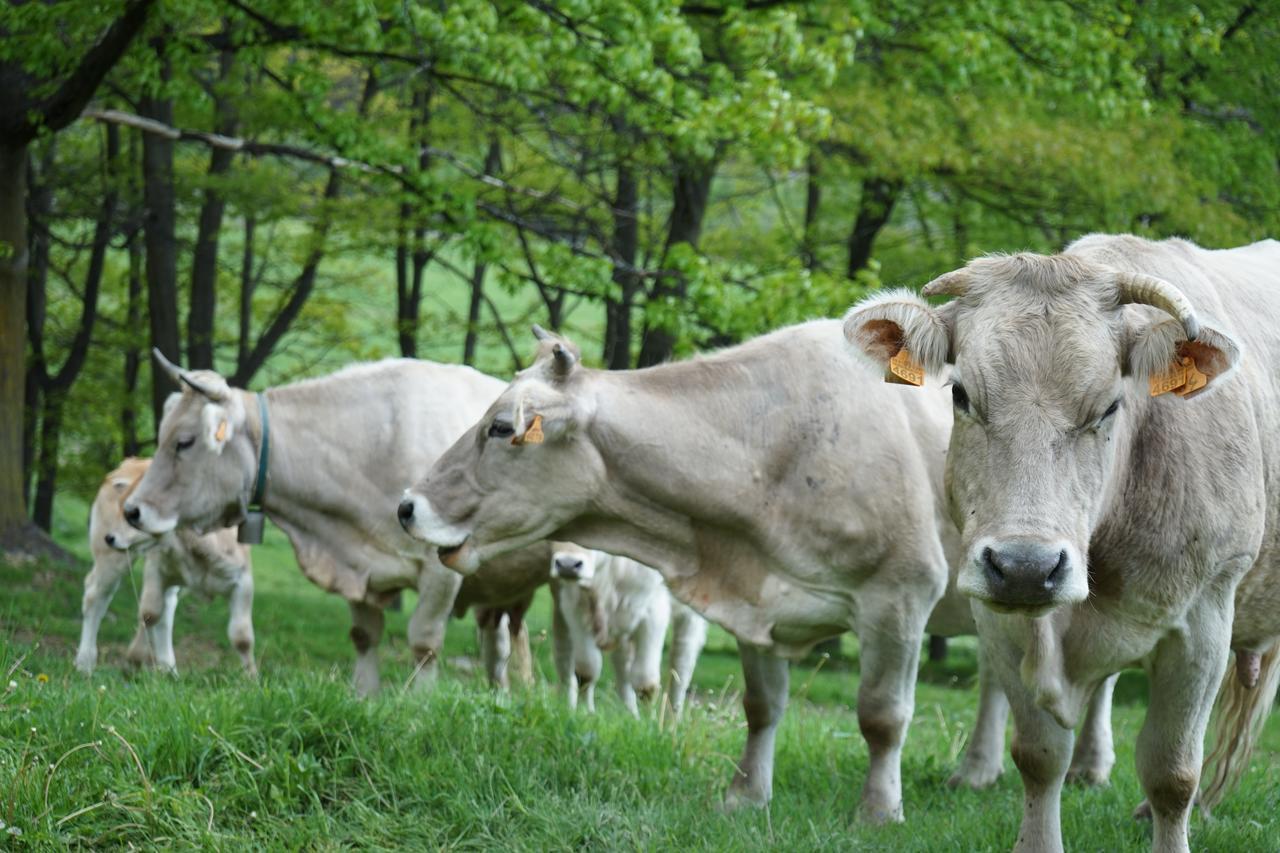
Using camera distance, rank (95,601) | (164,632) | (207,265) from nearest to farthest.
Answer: (95,601), (164,632), (207,265)

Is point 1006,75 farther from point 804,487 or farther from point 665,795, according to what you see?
point 665,795

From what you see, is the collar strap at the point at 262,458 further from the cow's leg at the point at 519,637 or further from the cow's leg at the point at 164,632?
the cow's leg at the point at 519,637

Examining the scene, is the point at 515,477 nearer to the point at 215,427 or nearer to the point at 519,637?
the point at 215,427

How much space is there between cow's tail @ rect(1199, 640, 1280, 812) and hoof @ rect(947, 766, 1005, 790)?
132 centimetres

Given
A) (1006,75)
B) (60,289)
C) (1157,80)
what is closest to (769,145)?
(1006,75)


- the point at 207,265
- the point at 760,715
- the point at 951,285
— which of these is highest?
the point at 951,285

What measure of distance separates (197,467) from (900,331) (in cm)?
590

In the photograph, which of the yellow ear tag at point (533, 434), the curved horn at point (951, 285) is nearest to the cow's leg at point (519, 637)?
the yellow ear tag at point (533, 434)

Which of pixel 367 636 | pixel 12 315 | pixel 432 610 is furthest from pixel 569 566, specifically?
pixel 12 315

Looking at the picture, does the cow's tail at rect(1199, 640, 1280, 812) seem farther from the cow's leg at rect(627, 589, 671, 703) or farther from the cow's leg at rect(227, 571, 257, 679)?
the cow's leg at rect(227, 571, 257, 679)

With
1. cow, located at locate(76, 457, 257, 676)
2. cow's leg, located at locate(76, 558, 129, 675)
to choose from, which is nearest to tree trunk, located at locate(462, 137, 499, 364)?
cow, located at locate(76, 457, 257, 676)

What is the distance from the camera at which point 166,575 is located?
11.4m

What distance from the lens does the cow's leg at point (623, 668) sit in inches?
412

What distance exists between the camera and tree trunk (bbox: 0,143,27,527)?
13.5 m
